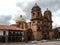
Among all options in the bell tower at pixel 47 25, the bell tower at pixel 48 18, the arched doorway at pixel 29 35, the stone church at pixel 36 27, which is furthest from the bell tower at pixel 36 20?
the bell tower at pixel 48 18

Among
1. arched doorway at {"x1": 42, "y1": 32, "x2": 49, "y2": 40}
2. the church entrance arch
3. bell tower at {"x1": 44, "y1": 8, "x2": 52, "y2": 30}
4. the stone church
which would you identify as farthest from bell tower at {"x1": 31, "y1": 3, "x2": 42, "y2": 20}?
arched doorway at {"x1": 42, "y1": 32, "x2": 49, "y2": 40}

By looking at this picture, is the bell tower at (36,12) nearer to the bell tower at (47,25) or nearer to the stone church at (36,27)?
the stone church at (36,27)

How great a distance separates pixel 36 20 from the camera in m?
60.9

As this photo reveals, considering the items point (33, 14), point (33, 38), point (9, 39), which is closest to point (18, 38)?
point (9, 39)

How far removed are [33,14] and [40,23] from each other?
4.19 m

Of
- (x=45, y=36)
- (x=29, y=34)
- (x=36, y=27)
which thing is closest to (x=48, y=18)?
(x=45, y=36)

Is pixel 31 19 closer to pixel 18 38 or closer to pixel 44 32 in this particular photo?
pixel 44 32

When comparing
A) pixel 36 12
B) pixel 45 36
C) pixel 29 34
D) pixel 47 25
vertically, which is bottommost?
pixel 45 36

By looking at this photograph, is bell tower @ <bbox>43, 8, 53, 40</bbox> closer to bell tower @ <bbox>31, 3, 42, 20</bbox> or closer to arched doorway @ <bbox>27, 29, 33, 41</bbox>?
bell tower @ <bbox>31, 3, 42, 20</bbox>

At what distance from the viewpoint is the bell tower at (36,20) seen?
60000 mm

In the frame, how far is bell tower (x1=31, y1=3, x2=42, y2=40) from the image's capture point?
2362 inches

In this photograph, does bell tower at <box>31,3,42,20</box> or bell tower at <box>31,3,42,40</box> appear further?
bell tower at <box>31,3,42,20</box>

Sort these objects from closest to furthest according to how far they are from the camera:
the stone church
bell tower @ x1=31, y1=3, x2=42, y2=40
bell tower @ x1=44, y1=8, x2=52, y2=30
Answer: the stone church → bell tower @ x1=31, y1=3, x2=42, y2=40 → bell tower @ x1=44, y1=8, x2=52, y2=30

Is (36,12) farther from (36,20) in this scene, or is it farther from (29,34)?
(29,34)
